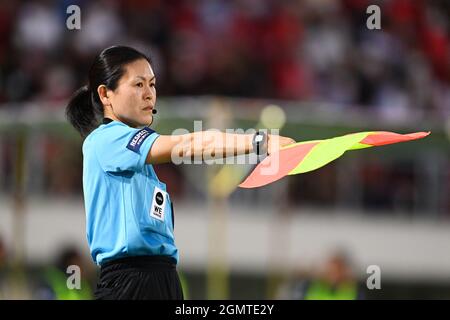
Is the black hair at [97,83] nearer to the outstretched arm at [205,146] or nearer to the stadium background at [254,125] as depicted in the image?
the outstretched arm at [205,146]

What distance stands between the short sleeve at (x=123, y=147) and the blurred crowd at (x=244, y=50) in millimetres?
8950

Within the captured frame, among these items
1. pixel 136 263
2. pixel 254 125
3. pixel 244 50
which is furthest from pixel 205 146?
pixel 244 50

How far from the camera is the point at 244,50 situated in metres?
15.4

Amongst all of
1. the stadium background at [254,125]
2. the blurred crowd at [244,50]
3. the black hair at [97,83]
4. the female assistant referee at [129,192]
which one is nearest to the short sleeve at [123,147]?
the female assistant referee at [129,192]

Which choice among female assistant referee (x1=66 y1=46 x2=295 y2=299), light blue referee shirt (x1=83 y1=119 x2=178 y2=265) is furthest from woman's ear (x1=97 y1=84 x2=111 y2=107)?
light blue referee shirt (x1=83 y1=119 x2=178 y2=265)

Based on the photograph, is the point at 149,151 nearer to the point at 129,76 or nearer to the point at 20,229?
the point at 129,76

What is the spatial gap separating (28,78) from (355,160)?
4.04m

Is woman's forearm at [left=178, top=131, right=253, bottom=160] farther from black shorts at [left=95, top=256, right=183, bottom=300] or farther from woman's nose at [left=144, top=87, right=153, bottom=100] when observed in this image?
black shorts at [left=95, top=256, right=183, bottom=300]

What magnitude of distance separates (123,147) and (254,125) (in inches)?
269

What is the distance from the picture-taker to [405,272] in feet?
48.0

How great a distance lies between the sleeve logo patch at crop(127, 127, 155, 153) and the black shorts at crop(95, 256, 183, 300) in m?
0.49

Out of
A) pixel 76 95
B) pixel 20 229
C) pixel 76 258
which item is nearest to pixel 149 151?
pixel 76 95

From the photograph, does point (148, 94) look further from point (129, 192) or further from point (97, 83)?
point (129, 192)

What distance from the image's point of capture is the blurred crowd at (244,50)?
570 inches
